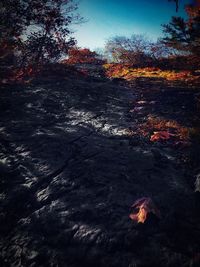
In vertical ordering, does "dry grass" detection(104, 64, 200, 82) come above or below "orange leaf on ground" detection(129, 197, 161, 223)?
above

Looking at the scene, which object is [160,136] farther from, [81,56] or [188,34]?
[81,56]

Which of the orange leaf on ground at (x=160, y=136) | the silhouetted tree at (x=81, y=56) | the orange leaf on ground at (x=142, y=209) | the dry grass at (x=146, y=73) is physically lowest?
the orange leaf on ground at (x=142, y=209)

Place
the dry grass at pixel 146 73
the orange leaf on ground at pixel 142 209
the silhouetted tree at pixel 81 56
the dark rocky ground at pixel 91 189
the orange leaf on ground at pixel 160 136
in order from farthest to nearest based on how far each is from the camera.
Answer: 1. the silhouetted tree at pixel 81 56
2. the dry grass at pixel 146 73
3. the orange leaf on ground at pixel 160 136
4. the orange leaf on ground at pixel 142 209
5. the dark rocky ground at pixel 91 189

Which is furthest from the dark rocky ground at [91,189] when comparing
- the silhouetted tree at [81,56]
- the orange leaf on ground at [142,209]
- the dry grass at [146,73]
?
the silhouetted tree at [81,56]

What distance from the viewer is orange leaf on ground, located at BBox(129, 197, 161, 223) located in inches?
139

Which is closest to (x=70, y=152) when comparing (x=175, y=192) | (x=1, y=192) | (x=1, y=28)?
(x=1, y=192)

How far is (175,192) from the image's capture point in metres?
4.08

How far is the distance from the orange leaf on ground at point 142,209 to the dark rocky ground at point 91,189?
88 millimetres

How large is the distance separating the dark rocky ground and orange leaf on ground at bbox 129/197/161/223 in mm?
88

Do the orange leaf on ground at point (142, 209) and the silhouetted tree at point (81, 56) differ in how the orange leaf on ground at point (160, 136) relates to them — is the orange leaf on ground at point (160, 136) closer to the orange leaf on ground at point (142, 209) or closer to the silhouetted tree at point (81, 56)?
the orange leaf on ground at point (142, 209)

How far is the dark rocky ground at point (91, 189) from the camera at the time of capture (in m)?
3.19

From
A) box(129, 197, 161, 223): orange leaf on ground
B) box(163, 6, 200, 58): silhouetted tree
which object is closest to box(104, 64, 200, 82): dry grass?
box(163, 6, 200, 58): silhouetted tree

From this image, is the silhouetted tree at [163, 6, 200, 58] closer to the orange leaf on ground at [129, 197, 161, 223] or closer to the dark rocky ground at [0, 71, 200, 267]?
the dark rocky ground at [0, 71, 200, 267]

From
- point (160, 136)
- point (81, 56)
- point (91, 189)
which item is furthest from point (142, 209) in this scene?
point (81, 56)
